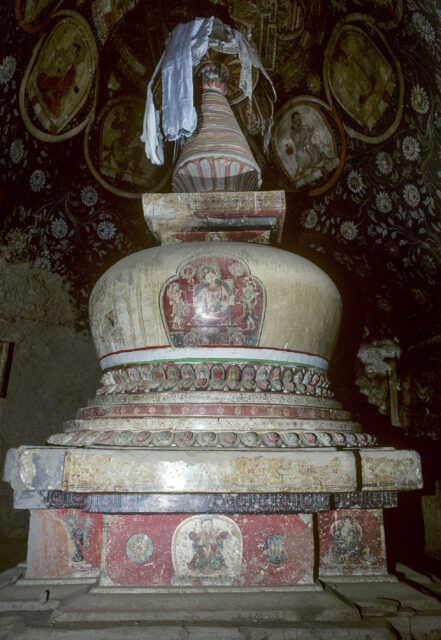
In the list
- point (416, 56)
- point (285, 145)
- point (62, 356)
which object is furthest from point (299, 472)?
point (416, 56)

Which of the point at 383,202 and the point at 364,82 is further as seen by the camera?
the point at 364,82

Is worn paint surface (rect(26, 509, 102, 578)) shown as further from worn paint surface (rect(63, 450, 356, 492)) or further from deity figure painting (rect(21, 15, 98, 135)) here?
deity figure painting (rect(21, 15, 98, 135))

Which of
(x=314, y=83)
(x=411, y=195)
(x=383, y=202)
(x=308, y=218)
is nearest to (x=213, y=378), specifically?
(x=308, y=218)

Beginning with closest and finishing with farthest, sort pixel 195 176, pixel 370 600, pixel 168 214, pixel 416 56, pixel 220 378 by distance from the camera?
pixel 370 600
pixel 220 378
pixel 168 214
pixel 195 176
pixel 416 56

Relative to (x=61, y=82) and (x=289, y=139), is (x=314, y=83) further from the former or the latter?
(x=61, y=82)

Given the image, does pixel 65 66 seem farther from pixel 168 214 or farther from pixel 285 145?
pixel 168 214

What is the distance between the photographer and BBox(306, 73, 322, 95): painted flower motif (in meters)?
4.67

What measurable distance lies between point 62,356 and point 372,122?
3.80 metres

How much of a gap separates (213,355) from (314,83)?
419 cm

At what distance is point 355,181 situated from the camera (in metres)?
4.46

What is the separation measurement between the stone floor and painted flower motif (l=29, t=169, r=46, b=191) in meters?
3.41

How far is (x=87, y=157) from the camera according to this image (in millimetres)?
4234

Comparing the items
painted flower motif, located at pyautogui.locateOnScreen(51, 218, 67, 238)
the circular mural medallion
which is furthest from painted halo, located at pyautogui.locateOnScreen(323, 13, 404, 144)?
the circular mural medallion

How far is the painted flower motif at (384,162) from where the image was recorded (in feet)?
14.8
